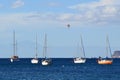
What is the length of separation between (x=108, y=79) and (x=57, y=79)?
12.3 metres

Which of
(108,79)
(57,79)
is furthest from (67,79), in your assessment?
(108,79)

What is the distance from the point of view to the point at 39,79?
403ft

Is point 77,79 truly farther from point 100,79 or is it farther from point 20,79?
point 20,79

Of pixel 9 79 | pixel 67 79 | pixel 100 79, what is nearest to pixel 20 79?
pixel 9 79

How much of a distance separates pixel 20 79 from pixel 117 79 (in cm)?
2288

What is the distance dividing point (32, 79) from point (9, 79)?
18.5ft

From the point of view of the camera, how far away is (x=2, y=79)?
122562 mm

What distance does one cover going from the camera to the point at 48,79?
12281 centimetres

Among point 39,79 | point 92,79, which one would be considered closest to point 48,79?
point 39,79

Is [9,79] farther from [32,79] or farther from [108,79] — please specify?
[108,79]

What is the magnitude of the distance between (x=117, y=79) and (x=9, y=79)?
1008 inches

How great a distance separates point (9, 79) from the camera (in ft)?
404

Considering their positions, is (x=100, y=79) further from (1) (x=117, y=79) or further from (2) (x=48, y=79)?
(2) (x=48, y=79)

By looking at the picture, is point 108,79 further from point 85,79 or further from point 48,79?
point 48,79
